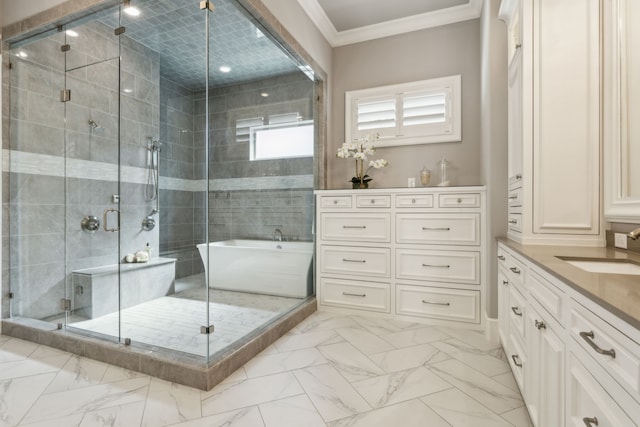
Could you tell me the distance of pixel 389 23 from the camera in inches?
136

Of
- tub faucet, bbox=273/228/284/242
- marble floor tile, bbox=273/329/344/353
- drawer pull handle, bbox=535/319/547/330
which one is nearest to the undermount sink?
drawer pull handle, bbox=535/319/547/330

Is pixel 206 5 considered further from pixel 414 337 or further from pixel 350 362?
pixel 414 337

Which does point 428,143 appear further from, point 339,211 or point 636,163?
point 636,163

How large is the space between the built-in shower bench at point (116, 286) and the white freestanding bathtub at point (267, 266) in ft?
1.65

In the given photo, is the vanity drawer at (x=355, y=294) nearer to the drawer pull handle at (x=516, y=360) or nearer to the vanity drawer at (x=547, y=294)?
the drawer pull handle at (x=516, y=360)

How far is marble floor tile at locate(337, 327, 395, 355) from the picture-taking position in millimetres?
2326

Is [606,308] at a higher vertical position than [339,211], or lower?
lower

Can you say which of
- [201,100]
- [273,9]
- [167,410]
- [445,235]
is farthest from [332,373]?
[273,9]

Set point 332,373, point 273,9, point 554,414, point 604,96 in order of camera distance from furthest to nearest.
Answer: point 273,9
point 332,373
point 604,96
point 554,414

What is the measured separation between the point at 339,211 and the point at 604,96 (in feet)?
6.91

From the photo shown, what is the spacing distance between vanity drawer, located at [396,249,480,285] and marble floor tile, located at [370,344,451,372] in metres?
0.67

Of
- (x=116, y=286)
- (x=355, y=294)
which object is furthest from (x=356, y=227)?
(x=116, y=286)

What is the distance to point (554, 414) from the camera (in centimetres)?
109

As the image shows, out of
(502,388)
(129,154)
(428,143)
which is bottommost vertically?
(502,388)
